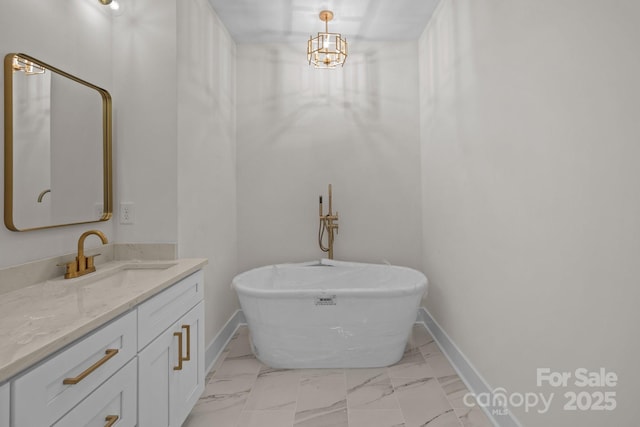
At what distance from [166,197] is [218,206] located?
2.52ft

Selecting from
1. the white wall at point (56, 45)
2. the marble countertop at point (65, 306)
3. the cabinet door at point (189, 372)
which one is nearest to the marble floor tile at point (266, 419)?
the cabinet door at point (189, 372)

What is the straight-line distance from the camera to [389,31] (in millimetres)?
3205

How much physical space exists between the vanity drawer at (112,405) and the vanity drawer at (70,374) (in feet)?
0.08

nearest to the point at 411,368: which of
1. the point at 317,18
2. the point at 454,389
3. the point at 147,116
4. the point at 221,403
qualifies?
the point at 454,389

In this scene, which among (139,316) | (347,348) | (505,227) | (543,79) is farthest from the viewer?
(347,348)

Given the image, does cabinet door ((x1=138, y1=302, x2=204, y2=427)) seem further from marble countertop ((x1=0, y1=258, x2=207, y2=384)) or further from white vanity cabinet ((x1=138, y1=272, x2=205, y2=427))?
marble countertop ((x1=0, y1=258, x2=207, y2=384))

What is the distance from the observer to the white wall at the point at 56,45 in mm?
1463

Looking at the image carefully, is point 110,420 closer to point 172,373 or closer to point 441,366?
point 172,373

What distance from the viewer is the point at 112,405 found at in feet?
3.85

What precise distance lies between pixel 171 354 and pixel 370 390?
1268 mm

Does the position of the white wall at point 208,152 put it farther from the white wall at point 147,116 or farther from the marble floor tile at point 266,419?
the marble floor tile at point 266,419

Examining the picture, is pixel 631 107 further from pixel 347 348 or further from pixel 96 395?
pixel 347 348

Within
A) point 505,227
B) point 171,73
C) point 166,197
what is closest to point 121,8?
point 171,73

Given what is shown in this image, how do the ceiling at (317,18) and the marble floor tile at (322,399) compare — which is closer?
the marble floor tile at (322,399)
